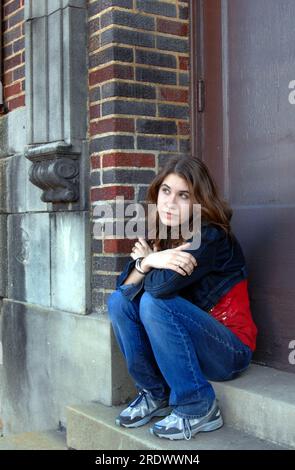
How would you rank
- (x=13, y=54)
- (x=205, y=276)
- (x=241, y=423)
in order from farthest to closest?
(x=13, y=54), (x=205, y=276), (x=241, y=423)

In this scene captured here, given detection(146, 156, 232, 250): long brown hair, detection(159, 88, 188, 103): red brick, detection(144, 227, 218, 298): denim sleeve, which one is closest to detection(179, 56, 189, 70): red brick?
detection(159, 88, 188, 103): red brick

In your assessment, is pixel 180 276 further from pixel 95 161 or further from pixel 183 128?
pixel 183 128

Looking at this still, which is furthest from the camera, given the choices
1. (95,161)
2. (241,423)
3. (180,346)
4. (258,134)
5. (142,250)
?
(95,161)

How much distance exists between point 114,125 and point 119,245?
2.08 ft

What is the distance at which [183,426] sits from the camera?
2838 millimetres

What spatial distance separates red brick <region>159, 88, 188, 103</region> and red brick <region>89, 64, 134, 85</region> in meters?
0.21

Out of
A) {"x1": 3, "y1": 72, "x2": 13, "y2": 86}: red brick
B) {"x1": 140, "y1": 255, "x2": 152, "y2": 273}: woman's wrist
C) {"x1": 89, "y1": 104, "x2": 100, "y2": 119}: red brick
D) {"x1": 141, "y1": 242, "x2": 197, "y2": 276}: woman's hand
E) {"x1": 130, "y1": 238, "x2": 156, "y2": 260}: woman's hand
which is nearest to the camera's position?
{"x1": 141, "y1": 242, "x2": 197, "y2": 276}: woman's hand

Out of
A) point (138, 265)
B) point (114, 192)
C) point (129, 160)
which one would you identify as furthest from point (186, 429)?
point (129, 160)

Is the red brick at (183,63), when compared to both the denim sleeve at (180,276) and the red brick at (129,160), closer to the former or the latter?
the red brick at (129,160)

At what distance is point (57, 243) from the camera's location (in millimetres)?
3916

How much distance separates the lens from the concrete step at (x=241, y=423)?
2764 mm

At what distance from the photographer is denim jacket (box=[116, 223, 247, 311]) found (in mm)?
2861

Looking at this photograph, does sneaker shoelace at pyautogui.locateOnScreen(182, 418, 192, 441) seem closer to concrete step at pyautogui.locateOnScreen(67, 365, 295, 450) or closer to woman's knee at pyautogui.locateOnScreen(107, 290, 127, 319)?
concrete step at pyautogui.locateOnScreen(67, 365, 295, 450)

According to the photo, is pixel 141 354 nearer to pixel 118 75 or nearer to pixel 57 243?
pixel 57 243
